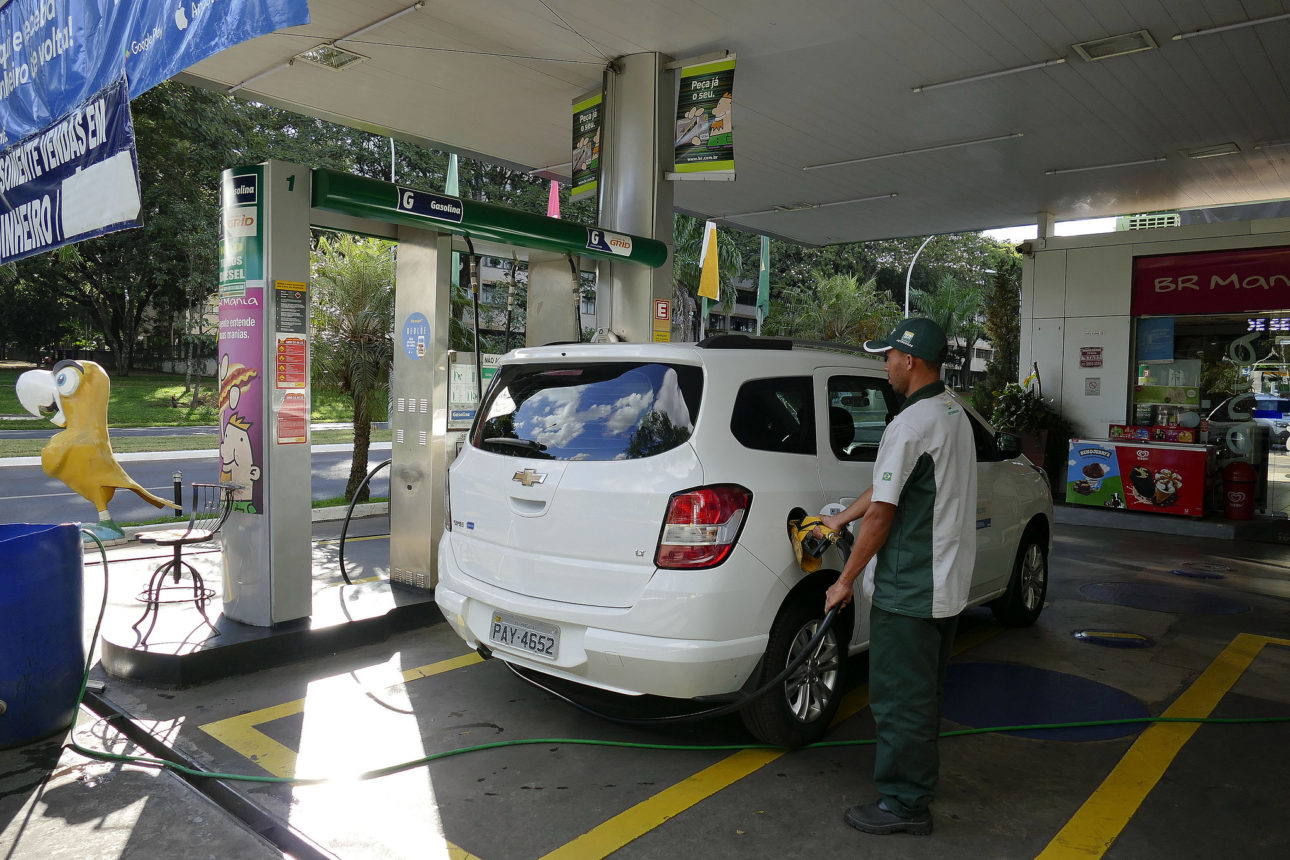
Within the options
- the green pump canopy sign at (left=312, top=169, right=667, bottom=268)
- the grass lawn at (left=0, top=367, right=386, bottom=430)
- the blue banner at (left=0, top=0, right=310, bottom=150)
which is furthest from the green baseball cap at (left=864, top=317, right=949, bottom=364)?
the grass lawn at (left=0, top=367, right=386, bottom=430)

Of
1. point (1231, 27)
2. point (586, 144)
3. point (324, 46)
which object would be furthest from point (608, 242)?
point (1231, 27)

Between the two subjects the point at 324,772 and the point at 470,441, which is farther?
the point at 470,441

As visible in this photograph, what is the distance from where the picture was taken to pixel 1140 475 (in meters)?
11.4

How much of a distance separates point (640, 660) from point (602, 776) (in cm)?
61

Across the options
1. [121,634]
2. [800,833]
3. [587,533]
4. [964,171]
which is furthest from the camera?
Answer: [964,171]

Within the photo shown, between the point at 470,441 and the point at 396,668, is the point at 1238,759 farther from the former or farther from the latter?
the point at 396,668

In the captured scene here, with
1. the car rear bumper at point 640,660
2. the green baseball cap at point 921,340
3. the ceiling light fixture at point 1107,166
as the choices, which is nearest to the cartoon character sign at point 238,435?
the car rear bumper at point 640,660

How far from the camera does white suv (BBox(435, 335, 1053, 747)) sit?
3.67m

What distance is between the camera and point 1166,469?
11.2m

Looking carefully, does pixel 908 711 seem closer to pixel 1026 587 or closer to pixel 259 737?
pixel 259 737

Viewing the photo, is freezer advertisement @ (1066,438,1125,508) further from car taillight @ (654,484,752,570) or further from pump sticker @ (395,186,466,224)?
car taillight @ (654,484,752,570)

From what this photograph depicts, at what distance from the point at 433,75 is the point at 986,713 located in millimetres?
7985

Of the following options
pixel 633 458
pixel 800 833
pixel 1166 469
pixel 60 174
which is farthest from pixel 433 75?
pixel 1166 469

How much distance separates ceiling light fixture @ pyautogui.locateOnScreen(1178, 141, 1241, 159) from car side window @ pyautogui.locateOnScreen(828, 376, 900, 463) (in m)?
8.55
